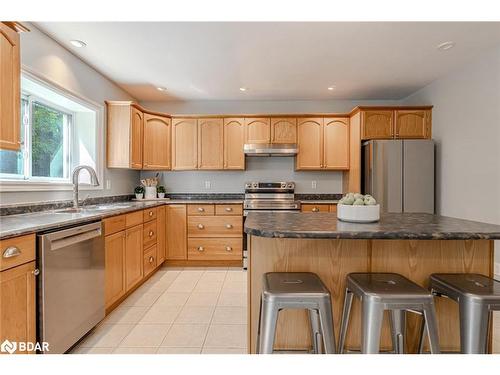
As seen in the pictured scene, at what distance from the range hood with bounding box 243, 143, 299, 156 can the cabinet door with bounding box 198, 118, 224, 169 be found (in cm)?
42

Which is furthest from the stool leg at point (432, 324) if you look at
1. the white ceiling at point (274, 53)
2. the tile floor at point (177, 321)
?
the white ceiling at point (274, 53)

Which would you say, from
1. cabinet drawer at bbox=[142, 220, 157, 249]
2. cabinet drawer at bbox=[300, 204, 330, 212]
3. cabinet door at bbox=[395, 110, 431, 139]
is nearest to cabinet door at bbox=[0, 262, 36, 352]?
cabinet drawer at bbox=[142, 220, 157, 249]

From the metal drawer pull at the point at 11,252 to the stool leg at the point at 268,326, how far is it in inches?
50.4

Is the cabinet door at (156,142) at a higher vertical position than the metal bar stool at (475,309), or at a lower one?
higher

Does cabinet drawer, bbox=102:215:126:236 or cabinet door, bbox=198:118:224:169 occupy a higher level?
→ cabinet door, bbox=198:118:224:169

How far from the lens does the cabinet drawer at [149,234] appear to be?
3330 millimetres

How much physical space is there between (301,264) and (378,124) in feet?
9.93

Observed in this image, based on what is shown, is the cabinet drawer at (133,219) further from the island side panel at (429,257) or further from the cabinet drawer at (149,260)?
the island side panel at (429,257)

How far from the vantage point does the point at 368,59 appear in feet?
10.3

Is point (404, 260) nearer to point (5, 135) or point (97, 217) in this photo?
point (97, 217)

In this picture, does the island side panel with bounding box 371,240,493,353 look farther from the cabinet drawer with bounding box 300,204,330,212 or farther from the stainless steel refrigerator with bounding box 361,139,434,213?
the cabinet drawer with bounding box 300,204,330,212

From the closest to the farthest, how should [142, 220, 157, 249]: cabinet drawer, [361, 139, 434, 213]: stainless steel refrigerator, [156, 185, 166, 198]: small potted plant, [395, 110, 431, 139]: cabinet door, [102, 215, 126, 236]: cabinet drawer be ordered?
[102, 215, 126, 236]: cabinet drawer
[142, 220, 157, 249]: cabinet drawer
[361, 139, 434, 213]: stainless steel refrigerator
[395, 110, 431, 139]: cabinet door
[156, 185, 166, 198]: small potted plant

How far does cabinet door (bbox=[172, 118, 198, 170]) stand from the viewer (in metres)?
4.46

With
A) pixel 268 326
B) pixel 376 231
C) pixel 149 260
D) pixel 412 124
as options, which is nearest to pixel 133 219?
pixel 149 260
